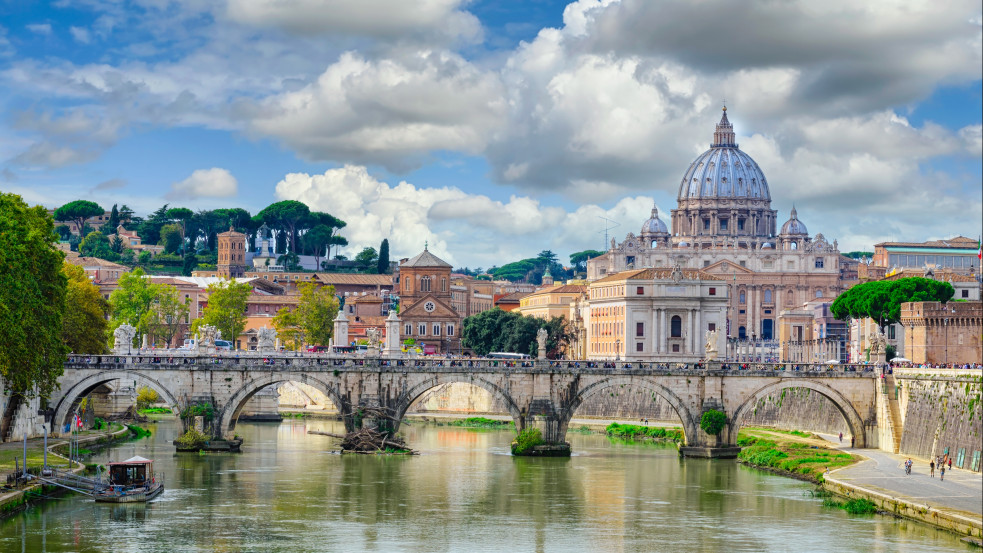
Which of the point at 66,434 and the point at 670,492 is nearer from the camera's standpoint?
the point at 670,492

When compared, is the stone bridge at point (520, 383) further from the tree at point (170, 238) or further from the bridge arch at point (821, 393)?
the tree at point (170, 238)

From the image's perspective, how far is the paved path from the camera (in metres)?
45.9

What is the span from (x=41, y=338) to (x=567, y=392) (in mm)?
22363

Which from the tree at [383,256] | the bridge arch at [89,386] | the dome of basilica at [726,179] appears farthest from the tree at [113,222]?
the bridge arch at [89,386]

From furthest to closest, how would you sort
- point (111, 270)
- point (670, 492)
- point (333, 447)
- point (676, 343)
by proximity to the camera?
point (111, 270) < point (676, 343) < point (333, 447) < point (670, 492)

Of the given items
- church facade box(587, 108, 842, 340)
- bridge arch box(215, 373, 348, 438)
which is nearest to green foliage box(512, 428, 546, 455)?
bridge arch box(215, 373, 348, 438)

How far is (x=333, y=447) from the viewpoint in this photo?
71250mm

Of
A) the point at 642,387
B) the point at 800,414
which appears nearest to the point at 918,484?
the point at 642,387

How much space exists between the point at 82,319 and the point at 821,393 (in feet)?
117

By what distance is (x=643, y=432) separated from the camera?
263 feet

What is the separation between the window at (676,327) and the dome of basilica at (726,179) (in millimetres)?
75203

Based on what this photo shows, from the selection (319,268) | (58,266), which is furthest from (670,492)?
(319,268)

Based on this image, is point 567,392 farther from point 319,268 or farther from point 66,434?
point 319,268

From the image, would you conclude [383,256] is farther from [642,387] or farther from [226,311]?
[642,387]
